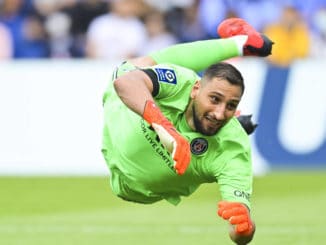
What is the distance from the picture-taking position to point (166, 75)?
8484 mm

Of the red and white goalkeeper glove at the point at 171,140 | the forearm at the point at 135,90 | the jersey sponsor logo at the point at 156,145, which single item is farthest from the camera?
the jersey sponsor logo at the point at 156,145

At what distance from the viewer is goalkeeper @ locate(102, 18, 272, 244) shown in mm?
8039

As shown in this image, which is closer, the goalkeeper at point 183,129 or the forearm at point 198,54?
the goalkeeper at point 183,129

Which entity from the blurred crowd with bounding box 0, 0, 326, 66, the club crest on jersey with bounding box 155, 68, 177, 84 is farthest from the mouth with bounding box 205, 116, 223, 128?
the blurred crowd with bounding box 0, 0, 326, 66

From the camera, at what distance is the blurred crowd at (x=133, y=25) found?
59.9ft

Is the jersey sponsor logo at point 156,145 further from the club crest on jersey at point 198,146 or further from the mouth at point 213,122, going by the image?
the mouth at point 213,122

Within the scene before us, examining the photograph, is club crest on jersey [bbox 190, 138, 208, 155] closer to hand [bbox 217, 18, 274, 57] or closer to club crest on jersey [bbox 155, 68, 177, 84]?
club crest on jersey [bbox 155, 68, 177, 84]

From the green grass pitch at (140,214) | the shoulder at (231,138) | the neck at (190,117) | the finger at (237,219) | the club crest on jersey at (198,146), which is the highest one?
the neck at (190,117)

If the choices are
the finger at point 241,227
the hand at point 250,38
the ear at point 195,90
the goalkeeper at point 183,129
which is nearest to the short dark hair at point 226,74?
the goalkeeper at point 183,129

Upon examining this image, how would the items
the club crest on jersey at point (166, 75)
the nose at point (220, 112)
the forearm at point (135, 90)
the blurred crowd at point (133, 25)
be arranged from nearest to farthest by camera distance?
the forearm at point (135, 90), the nose at point (220, 112), the club crest on jersey at point (166, 75), the blurred crowd at point (133, 25)

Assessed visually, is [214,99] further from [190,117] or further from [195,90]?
[190,117]

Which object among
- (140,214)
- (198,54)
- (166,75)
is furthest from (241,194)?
(140,214)

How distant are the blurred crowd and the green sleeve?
8.27 m

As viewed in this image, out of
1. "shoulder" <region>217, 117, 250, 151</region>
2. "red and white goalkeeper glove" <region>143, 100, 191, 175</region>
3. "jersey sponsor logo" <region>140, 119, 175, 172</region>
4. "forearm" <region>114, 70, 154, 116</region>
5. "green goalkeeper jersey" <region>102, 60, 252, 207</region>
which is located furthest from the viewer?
"jersey sponsor logo" <region>140, 119, 175, 172</region>
